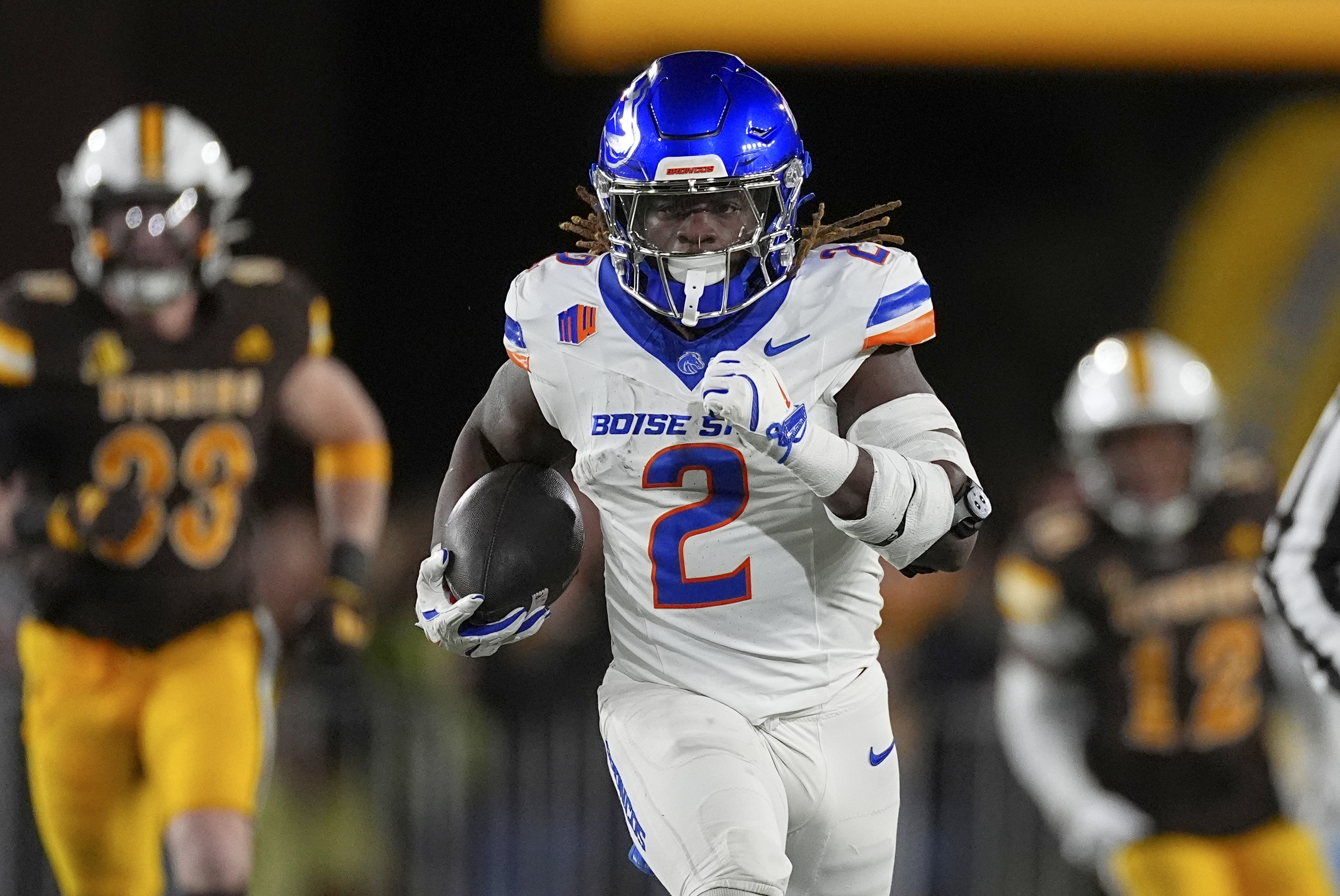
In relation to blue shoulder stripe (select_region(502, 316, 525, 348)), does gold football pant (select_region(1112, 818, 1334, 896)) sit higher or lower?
lower

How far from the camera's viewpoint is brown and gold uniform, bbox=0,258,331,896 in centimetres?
433

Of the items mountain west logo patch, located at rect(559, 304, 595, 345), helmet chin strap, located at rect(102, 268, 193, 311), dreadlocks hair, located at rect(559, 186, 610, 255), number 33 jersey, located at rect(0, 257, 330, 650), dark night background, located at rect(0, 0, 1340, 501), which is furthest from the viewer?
dark night background, located at rect(0, 0, 1340, 501)

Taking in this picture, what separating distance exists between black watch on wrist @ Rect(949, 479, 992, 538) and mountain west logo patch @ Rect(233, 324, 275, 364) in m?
2.49

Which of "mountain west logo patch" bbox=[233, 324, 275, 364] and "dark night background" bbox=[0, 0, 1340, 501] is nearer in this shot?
"mountain west logo patch" bbox=[233, 324, 275, 364]

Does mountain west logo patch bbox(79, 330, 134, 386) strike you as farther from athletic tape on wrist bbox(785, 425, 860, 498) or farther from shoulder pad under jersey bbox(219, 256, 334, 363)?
athletic tape on wrist bbox(785, 425, 860, 498)

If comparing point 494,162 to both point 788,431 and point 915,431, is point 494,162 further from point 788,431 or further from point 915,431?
point 788,431

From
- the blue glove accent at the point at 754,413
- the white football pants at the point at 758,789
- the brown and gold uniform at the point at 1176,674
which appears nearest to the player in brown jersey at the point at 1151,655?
the brown and gold uniform at the point at 1176,674

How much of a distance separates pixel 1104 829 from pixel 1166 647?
524 mm

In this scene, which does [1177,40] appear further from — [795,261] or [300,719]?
[795,261]

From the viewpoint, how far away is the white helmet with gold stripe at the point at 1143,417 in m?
5.35

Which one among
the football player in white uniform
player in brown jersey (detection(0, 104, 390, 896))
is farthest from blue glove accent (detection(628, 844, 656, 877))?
player in brown jersey (detection(0, 104, 390, 896))

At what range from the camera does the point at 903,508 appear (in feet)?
7.93

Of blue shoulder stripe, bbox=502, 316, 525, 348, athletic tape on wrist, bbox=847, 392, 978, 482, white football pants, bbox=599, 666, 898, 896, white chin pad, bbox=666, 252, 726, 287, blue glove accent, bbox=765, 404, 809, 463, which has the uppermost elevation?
white chin pad, bbox=666, 252, 726, 287

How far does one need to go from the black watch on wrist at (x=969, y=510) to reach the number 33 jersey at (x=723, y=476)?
24cm
